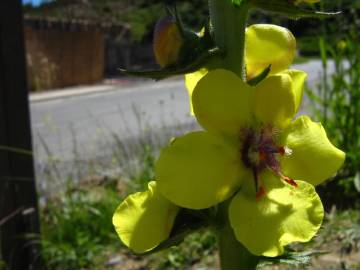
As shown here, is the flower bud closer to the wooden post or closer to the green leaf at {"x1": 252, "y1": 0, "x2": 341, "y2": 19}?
the green leaf at {"x1": 252, "y1": 0, "x2": 341, "y2": 19}

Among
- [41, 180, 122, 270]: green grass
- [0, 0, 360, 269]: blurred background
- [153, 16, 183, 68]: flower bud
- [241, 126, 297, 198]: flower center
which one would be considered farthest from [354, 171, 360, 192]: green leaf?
[153, 16, 183, 68]: flower bud

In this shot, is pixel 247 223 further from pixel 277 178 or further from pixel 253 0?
pixel 253 0

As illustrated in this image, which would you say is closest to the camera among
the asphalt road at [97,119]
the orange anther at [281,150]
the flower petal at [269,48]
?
the orange anther at [281,150]

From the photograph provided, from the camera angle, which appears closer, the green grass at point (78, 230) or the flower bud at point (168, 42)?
the flower bud at point (168, 42)

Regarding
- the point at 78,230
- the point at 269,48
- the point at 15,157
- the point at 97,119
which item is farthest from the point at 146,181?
the point at 97,119

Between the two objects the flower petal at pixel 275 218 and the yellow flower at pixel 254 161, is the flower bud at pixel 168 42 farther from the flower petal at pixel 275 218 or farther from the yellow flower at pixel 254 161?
the flower petal at pixel 275 218

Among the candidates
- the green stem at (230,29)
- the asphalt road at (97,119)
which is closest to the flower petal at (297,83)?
the green stem at (230,29)

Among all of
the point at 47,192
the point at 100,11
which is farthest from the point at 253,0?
the point at 100,11
